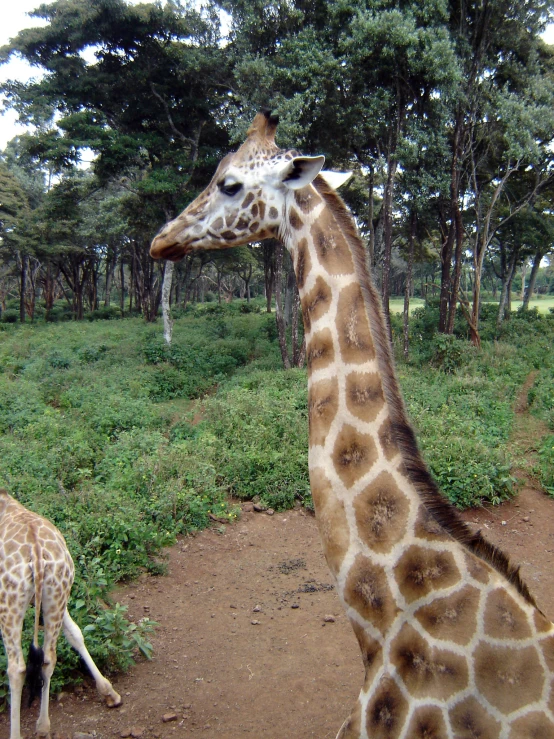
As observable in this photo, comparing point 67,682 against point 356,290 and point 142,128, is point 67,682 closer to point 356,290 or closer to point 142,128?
point 356,290

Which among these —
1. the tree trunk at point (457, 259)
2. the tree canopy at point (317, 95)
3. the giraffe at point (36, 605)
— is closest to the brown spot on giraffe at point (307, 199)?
the giraffe at point (36, 605)

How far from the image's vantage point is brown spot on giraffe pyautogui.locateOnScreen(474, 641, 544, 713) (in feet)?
6.93

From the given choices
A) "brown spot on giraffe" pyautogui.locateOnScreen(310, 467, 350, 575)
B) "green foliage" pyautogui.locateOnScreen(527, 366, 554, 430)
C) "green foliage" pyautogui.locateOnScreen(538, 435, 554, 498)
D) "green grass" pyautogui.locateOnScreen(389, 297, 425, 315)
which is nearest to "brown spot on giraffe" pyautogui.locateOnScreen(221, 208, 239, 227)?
"brown spot on giraffe" pyautogui.locateOnScreen(310, 467, 350, 575)

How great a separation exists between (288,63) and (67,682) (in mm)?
13057

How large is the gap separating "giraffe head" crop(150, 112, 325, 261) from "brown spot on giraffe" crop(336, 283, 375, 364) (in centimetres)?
62

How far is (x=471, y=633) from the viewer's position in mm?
2188

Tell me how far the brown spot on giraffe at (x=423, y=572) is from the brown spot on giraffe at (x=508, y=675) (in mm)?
247

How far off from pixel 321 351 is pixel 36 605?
2.82 meters

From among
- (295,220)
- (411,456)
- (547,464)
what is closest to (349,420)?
(411,456)

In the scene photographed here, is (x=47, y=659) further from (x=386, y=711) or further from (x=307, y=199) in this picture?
(x=307, y=199)

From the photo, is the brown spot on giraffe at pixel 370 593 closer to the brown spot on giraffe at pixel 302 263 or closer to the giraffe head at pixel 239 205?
the brown spot on giraffe at pixel 302 263

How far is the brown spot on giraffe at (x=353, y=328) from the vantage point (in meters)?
2.57

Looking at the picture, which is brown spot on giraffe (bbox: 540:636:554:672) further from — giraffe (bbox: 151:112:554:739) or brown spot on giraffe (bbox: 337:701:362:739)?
brown spot on giraffe (bbox: 337:701:362:739)

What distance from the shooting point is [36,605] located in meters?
4.11
